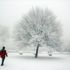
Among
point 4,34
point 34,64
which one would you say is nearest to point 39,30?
point 34,64

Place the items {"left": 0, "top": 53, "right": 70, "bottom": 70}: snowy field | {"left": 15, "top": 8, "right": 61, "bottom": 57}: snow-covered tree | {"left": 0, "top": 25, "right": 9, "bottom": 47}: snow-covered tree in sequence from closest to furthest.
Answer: {"left": 0, "top": 53, "right": 70, "bottom": 70}: snowy field → {"left": 15, "top": 8, "right": 61, "bottom": 57}: snow-covered tree → {"left": 0, "top": 25, "right": 9, "bottom": 47}: snow-covered tree

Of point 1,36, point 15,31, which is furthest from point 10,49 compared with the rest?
point 15,31

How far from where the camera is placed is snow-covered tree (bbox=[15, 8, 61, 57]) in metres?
22.2

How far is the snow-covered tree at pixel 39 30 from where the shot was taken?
22.2m

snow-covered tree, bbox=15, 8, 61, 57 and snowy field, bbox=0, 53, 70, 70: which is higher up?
snow-covered tree, bbox=15, 8, 61, 57

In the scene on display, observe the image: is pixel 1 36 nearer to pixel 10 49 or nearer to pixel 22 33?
pixel 10 49

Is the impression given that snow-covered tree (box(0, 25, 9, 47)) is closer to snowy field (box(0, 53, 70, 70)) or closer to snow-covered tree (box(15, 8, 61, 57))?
snow-covered tree (box(15, 8, 61, 57))

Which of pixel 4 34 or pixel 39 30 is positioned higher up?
pixel 4 34

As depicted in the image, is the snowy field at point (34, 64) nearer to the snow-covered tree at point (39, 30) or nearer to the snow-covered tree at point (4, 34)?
the snow-covered tree at point (39, 30)

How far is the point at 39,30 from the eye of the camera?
74.7ft

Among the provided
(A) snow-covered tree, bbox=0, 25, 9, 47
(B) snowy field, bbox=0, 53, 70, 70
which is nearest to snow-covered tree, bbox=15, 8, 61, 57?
(B) snowy field, bbox=0, 53, 70, 70

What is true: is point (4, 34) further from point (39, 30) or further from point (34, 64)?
point (34, 64)

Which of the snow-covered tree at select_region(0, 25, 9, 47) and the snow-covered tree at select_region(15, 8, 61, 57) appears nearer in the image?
the snow-covered tree at select_region(15, 8, 61, 57)

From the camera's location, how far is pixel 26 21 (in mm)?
23938
